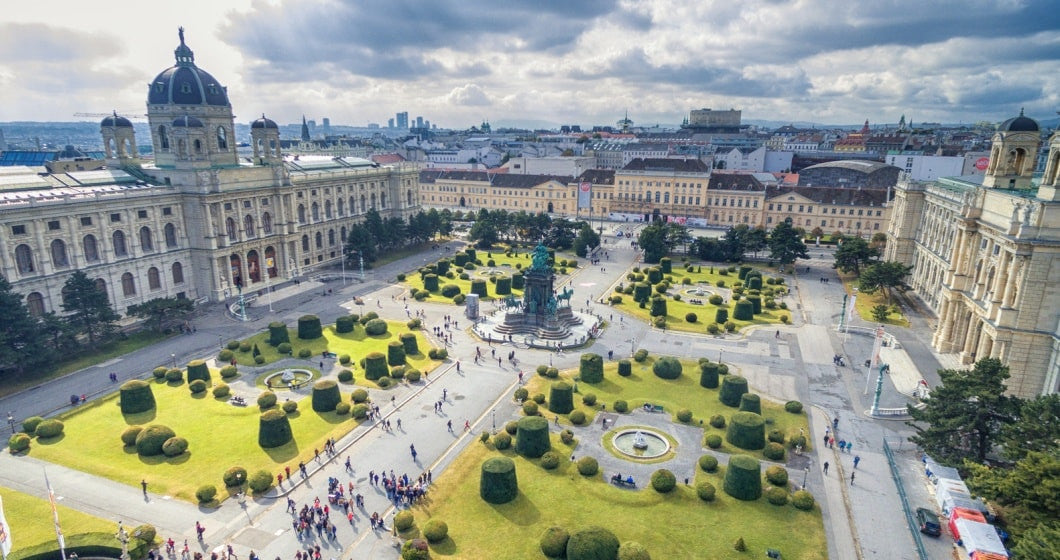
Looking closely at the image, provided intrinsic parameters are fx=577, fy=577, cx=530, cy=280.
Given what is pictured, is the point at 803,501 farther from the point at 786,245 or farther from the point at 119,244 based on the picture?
the point at 119,244

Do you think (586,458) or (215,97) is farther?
(215,97)

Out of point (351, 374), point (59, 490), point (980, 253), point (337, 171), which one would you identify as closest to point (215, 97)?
point (337, 171)

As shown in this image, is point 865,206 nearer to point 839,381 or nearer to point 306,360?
point 839,381

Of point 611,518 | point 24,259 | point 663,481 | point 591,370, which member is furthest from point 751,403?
point 24,259

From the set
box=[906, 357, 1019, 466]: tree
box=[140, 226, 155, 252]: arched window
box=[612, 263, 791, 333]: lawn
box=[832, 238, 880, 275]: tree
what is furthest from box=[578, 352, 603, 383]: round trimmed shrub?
box=[140, 226, 155, 252]: arched window

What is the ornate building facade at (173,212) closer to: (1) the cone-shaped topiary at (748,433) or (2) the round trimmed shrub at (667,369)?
(2) the round trimmed shrub at (667,369)
